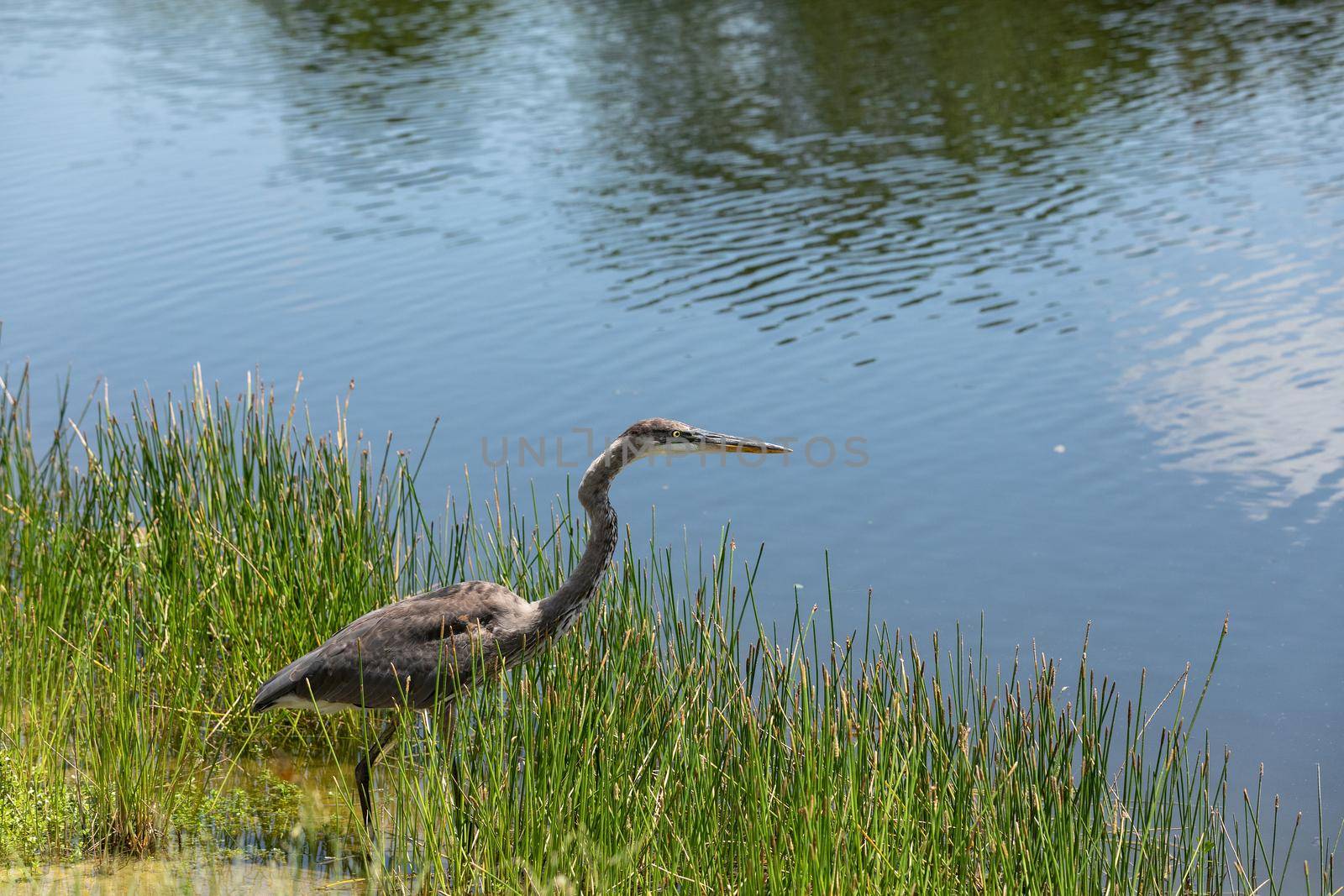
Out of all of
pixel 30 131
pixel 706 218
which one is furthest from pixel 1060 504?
pixel 30 131

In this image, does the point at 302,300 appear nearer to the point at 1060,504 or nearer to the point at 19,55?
the point at 1060,504

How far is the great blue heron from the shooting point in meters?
4.58

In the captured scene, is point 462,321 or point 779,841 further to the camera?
point 462,321

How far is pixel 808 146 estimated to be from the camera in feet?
59.5

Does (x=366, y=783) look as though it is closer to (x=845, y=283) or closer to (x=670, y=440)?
(x=670, y=440)

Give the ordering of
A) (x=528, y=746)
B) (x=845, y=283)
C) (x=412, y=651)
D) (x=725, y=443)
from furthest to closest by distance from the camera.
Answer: (x=845, y=283), (x=725, y=443), (x=412, y=651), (x=528, y=746)

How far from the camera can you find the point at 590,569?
4590mm

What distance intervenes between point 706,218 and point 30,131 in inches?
429

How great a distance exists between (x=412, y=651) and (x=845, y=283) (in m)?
9.24

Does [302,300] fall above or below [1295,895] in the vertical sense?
above

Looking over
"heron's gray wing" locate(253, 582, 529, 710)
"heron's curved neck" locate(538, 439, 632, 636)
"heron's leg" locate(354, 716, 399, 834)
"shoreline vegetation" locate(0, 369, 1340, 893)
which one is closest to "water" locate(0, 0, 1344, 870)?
"shoreline vegetation" locate(0, 369, 1340, 893)

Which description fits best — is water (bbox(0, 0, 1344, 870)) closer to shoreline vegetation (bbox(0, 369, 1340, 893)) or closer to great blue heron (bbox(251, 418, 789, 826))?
shoreline vegetation (bbox(0, 369, 1340, 893))

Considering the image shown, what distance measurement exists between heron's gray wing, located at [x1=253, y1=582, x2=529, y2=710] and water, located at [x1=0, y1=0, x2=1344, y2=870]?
7.14 ft

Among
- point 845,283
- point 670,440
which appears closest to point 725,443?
point 670,440
